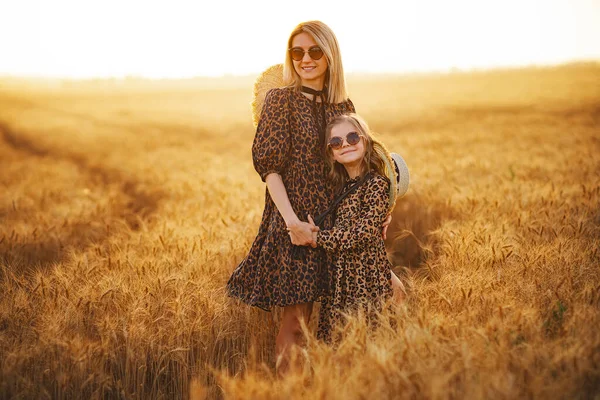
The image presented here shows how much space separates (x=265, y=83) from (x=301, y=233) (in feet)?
3.26

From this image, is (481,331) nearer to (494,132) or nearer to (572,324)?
(572,324)

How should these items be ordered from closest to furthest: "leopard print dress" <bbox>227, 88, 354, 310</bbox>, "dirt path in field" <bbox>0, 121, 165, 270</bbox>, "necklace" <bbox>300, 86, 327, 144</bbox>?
"leopard print dress" <bbox>227, 88, 354, 310</bbox> < "necklace" <bbox>300, 86, 327, 144</bbox> < "dirt path in field" <bbox>0, 121, 165, 270</bbox>

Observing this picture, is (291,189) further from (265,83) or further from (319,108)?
(265,83)

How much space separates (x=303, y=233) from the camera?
2635 millimetres

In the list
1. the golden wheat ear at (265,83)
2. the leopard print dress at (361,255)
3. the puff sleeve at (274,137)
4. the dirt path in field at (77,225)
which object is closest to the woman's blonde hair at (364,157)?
the leopard print dress at (361,255)

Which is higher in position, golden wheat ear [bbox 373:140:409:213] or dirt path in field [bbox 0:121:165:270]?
golden wheat ear [bbox 373:140:409:213]

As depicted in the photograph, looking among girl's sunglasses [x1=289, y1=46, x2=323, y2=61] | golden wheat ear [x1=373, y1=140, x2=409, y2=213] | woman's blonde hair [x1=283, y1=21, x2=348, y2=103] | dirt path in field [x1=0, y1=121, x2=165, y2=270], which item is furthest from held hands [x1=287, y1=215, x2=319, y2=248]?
dirt path in field [x1=0, y1=121, x2=165, y2=270]

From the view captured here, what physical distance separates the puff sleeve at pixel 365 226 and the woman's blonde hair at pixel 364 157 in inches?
5.0

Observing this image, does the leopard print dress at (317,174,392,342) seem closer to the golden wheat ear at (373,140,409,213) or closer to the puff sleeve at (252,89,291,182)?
the golden wheat ear at (373,140,409,213)

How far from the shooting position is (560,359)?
1969 mm

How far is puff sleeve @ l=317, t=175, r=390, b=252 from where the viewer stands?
2.61 m

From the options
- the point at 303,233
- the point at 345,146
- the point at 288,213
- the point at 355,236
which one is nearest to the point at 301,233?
the point at 303,233

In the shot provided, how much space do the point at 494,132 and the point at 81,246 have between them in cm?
945

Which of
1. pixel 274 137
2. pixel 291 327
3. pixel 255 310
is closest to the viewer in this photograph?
pixel 274 137
